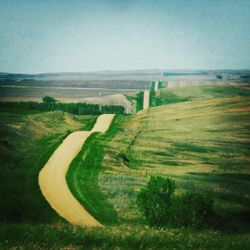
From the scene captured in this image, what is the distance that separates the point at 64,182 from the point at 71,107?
285 inches

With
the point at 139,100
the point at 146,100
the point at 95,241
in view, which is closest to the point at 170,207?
the point at 95,241

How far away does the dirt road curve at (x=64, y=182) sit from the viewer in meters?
14.5

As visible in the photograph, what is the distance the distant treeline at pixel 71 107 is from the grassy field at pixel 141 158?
0.61 metres

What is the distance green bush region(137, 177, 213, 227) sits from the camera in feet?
45.3

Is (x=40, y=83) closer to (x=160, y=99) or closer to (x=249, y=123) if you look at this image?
(x=160, y=99)

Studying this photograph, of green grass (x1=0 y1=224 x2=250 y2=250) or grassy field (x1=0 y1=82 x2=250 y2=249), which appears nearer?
green grass (x1=0 y1=224 x2=250 y2=250)

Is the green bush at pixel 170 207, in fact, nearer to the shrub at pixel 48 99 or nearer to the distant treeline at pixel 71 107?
the distant treeline at pixel 71 107

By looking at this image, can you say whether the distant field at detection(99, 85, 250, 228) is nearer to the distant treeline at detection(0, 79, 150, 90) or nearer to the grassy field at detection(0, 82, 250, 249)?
the grassy field at detection(0, 82, 250, 249)

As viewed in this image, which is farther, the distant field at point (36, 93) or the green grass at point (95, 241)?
the distant field at point (36, 93)

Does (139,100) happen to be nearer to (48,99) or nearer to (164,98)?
(164,98)

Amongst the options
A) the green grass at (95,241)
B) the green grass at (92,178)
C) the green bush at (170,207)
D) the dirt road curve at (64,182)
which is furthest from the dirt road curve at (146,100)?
the green grass at (95,241)

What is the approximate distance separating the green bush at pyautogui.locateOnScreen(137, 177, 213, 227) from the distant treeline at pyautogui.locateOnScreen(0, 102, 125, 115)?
9238 mm

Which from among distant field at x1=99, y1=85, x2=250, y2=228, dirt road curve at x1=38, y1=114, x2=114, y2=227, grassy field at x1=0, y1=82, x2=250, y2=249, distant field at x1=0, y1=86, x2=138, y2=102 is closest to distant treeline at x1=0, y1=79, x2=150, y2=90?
distant field at x1=0, y1=86, x2=138, y2=102

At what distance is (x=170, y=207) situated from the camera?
554 inches
